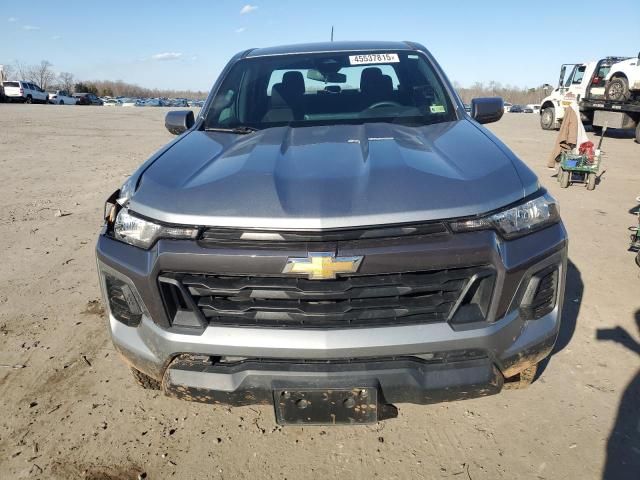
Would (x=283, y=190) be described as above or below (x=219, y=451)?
above

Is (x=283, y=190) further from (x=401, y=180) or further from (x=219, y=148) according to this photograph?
(x=219, y=148)

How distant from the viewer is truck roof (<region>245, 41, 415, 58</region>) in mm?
3652

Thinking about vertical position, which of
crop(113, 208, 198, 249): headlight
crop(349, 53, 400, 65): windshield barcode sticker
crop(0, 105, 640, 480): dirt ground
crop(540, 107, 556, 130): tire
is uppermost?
crop(349, 53, 400, 65): windshield barcode sticker

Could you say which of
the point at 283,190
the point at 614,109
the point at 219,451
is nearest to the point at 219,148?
the point at 283,190

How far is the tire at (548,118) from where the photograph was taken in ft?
64.8

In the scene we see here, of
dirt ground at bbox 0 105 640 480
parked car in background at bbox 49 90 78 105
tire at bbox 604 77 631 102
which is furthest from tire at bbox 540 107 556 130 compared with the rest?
parked car in background at bbox 49 90 78 105

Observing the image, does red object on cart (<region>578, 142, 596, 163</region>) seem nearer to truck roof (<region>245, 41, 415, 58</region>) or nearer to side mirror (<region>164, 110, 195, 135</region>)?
truck roof (<region>245, 41, 415, 58</region>)

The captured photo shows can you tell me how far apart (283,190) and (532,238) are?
105 centimetres

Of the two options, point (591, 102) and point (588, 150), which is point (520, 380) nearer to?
point (588, 150)

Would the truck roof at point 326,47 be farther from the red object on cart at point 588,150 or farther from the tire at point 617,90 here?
the tire at point 617,90

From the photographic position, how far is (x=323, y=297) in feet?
6.06

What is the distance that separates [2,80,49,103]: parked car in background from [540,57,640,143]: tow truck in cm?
4086

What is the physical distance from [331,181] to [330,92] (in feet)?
5.25

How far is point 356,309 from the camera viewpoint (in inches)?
74.5
